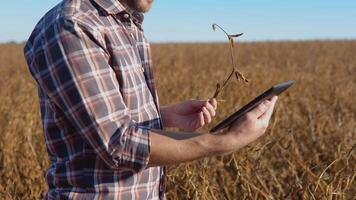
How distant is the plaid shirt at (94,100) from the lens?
4.74 feet

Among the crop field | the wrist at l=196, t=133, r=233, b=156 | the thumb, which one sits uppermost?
the wrist at l=196, t=133, r=233, b=156

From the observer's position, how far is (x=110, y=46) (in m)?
1.55

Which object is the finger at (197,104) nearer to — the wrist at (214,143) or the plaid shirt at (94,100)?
A: the plaid shirt at (94,100)

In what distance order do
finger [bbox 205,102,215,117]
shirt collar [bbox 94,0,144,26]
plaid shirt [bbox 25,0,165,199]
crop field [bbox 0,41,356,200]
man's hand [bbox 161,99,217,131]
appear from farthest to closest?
crop field [bbox 0,41,356,200] < man's hand [bbox 161,99,217,131] < finger [bbox 205,102,215,117] < shirt collar [bbox 94,0,144,26] < plaid shirt [bbox 25,0,165,199]

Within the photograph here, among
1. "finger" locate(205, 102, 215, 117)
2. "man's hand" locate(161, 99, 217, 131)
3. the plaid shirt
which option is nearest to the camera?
the plaid shirt

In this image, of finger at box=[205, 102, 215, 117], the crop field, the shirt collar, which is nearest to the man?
the shirt collar

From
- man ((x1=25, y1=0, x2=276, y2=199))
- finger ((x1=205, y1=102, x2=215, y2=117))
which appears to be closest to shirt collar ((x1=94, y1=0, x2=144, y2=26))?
man ((x1=25, y1=0, x2=276, y2=199))

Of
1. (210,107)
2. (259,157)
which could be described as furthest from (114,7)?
(259,157)

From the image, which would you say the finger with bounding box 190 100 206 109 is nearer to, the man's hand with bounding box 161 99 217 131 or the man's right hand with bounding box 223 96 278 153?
the man's hand with bounding box 161 99 217 131

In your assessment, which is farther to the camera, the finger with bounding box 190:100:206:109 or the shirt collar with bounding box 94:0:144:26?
the finger with bounding box 190:100:206:109

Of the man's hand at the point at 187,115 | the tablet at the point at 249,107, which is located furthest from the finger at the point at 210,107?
the tablet at the point at 249,107

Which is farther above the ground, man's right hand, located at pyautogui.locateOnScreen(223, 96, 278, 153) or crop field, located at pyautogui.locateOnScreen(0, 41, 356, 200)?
man's right hand, located at pyautogui.locateOnScreen(223, 96, 278, 153)

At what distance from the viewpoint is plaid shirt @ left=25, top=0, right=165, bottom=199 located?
4.74ft

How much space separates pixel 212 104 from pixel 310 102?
6635 mm
